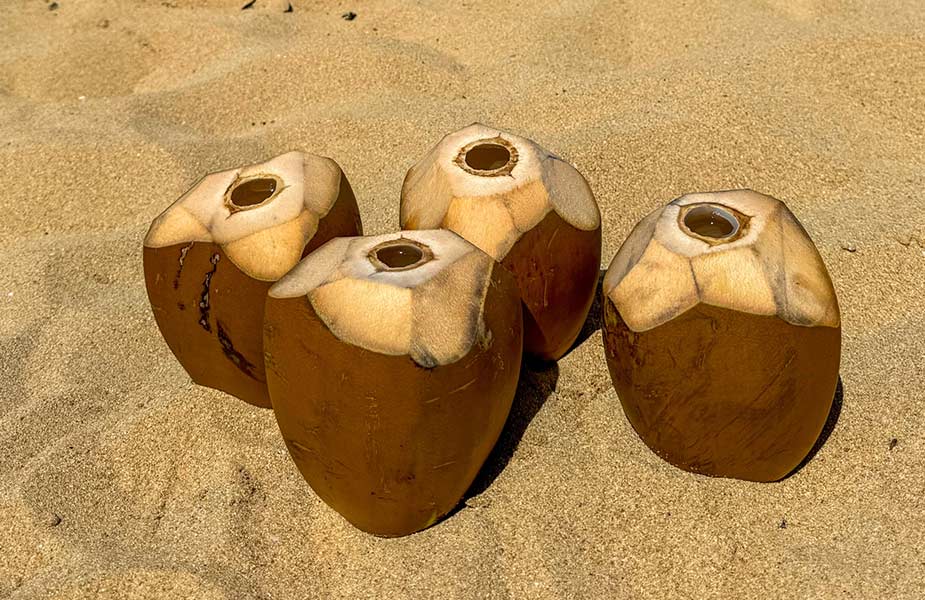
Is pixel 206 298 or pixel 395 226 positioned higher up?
pixel 206 298

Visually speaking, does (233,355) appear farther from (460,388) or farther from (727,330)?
(727,330)

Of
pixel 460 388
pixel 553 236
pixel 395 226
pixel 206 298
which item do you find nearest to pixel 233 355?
pixel 206 298

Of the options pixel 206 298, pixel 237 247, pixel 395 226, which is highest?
pixel 237 247

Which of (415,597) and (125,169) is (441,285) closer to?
(415,597)

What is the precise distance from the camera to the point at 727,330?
5.09ft

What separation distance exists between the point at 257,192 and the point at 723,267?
0.91 metres

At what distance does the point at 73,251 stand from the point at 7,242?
9.6 inches

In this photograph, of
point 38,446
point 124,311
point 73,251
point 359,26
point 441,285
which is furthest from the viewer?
point 359,26

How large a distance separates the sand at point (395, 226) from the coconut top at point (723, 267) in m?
0.40

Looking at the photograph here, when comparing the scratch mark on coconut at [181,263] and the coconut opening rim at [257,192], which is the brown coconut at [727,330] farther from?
the scratch mark on coconut at [181,263]

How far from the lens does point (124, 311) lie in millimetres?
2328

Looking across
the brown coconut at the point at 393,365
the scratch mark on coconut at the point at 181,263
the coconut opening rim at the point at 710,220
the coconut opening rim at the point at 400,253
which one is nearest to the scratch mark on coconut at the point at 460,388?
the brown coconut at the point at 393,365

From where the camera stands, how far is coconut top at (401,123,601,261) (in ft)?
5.76

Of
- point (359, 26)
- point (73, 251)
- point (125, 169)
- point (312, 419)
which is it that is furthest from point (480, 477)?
point (359, 26)
